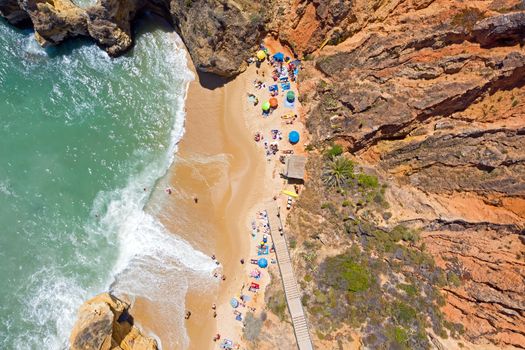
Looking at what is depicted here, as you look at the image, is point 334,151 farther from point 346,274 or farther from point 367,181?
point 346,274

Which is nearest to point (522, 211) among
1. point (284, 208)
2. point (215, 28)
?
point (284, 208)

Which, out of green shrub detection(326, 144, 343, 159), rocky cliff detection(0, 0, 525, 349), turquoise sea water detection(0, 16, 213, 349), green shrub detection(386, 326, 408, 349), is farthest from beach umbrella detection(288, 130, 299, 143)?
green shrub detection(386, 326, 408, 349)

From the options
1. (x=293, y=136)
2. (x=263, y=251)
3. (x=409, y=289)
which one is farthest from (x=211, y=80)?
(x=409, y=289)

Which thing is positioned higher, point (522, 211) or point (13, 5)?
point (522, 211)

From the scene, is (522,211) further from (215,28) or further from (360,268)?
(215,28)

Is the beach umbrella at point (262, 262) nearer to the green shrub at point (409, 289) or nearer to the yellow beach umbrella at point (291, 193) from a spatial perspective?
the yellow beach umbrella at point (291, 193)

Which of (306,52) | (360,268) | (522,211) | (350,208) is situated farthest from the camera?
(306,52)
